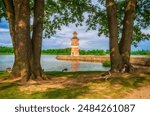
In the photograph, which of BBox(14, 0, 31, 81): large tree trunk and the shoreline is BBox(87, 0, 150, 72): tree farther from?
the shoreline

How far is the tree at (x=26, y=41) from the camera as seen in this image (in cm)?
2348

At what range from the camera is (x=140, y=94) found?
782 inches

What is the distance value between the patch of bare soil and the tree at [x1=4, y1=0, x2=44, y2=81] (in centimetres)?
647

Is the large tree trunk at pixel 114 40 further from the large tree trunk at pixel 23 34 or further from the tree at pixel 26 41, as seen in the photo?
the large tree trunk at pixel 23 34

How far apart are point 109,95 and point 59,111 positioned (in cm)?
660

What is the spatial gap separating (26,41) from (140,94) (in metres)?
7.70

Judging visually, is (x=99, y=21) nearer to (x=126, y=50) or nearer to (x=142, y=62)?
(x=126, y=50)

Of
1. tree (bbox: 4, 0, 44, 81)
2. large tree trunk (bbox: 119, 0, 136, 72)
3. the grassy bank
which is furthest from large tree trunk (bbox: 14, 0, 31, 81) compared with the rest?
large tree trunk (bbox: 119, 0, 136, 72)

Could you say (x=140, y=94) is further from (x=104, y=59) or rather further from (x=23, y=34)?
(x=104, y=59)

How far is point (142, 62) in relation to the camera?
208ft

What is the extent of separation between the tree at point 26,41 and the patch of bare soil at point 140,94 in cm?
647

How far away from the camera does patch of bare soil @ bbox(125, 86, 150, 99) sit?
19.2 metres

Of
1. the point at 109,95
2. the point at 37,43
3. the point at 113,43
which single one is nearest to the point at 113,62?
the point at 113,43

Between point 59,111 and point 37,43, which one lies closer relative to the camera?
point 59,111
